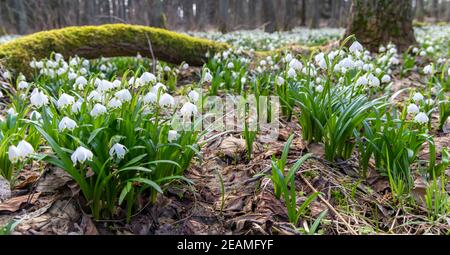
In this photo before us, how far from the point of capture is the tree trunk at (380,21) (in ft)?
19.4

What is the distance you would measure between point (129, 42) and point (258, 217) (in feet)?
13.0

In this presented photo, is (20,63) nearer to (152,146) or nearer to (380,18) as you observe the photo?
(152,146)

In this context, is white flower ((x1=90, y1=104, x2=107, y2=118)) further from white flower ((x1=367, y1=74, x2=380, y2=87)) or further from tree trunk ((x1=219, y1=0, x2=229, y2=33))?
tree trunk ((x1=219, y1=0, x2=229, y2=33))

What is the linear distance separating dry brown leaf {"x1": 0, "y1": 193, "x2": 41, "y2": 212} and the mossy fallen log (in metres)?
2.73

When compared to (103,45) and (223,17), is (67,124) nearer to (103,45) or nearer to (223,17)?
(103,45)

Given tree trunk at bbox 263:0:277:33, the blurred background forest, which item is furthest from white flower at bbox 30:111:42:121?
tree trunk at bbox 263:0:277:33

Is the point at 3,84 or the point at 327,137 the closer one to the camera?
the point at 327,137

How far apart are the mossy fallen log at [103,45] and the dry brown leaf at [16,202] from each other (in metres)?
2.73

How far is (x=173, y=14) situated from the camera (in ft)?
57.7

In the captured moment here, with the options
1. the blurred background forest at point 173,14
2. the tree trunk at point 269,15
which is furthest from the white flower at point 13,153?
the tree trunk at point 269,15
